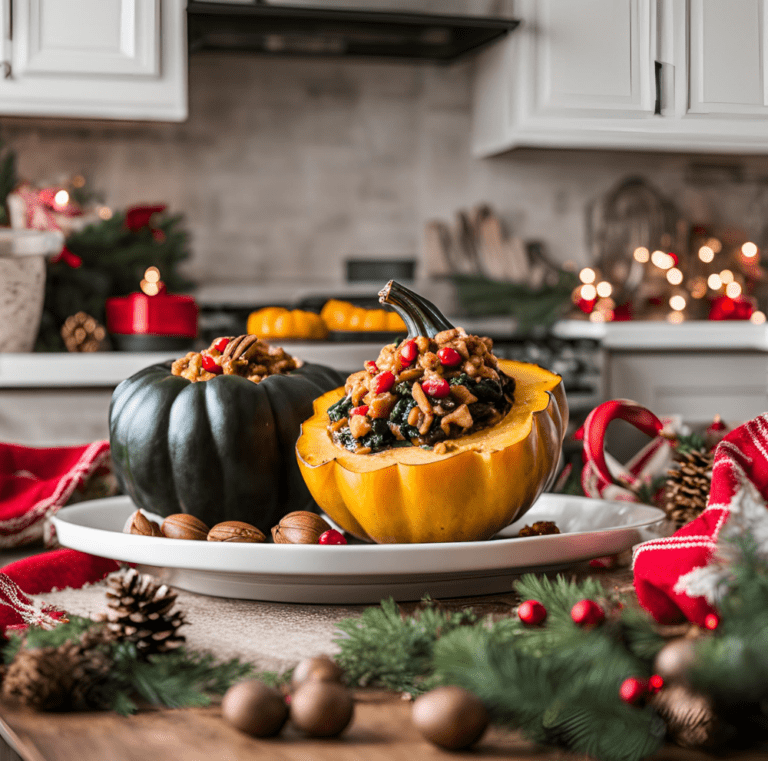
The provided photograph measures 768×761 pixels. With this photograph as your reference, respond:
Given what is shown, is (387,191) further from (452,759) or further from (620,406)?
(452,759)

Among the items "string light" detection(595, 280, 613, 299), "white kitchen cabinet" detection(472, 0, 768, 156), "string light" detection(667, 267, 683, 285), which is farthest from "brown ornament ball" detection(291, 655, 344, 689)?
"string light" detection(667, 267, 683, 285)

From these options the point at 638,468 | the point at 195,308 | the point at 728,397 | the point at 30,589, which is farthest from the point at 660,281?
the point at 30,589

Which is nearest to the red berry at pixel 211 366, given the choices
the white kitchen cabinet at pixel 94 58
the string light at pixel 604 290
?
the white kitchen cabinet at pixel 94 58

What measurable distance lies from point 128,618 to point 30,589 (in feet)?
0.73

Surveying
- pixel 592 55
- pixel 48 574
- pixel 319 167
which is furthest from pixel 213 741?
pixel 319 167

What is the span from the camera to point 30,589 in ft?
2.08

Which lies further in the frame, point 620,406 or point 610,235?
point 610,235

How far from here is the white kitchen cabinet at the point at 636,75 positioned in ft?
8.34

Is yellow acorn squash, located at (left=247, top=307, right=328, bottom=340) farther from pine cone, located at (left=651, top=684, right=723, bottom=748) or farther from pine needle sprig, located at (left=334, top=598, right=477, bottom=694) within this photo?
pine cone, located at (left=651, top=684, right=723, bottom=748)

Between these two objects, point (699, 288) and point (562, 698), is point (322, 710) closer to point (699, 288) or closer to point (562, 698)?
point (562, 698)

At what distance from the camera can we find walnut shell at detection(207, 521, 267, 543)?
0.60 metres

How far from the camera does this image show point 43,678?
39 centimetres

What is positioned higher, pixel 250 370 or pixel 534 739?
pixel 250 370

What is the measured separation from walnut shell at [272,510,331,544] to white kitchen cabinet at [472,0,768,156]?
2.16 meters
